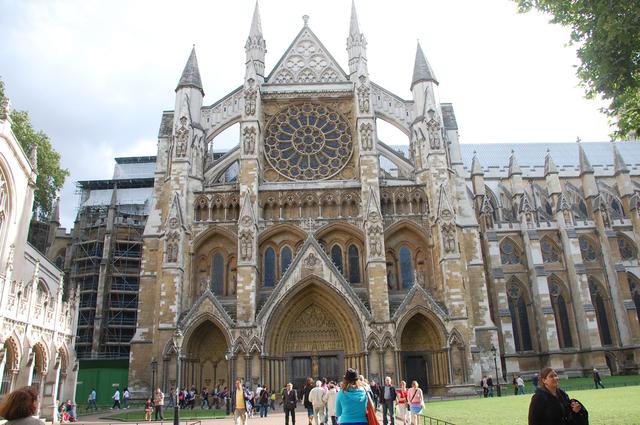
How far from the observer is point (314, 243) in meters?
26.6

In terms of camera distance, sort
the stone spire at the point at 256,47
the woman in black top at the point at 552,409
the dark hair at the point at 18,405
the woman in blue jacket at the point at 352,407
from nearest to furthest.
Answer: the dark hair at the point at 18,405 < the woman in black top at the point at 552,409 < the woman in blue jacket at the point at 352,407 < the stone spire at the point at 256,47

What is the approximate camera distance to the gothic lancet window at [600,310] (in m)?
38.7

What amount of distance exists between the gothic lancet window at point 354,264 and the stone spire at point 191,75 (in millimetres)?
13506

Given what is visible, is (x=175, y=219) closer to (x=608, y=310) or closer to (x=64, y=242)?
(x=64, y=242)

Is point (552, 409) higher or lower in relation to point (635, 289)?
lower

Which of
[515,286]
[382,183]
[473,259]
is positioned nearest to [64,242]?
[382,183]

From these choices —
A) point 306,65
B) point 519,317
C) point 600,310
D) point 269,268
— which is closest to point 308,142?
point 306,65

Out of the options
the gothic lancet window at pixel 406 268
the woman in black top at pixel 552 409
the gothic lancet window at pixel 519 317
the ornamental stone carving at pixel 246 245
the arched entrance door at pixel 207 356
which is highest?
the ornamental stone carving at pixel 246 245

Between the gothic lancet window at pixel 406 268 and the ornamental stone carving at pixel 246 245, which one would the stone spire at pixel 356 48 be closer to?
the gothic lancet window at pixel 406 268

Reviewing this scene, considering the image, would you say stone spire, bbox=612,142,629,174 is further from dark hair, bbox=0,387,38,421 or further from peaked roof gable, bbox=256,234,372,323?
dark hair, bbox=0,387,38,421

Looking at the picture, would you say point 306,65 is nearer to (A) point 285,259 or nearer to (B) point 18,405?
(A) point 285,259

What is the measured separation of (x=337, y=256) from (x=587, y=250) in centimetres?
2417

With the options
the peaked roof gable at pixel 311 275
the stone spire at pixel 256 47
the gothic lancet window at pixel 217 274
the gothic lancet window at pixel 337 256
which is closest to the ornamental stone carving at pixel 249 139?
the stone spire at pixel 256 47

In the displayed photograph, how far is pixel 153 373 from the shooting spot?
24.9 metres
